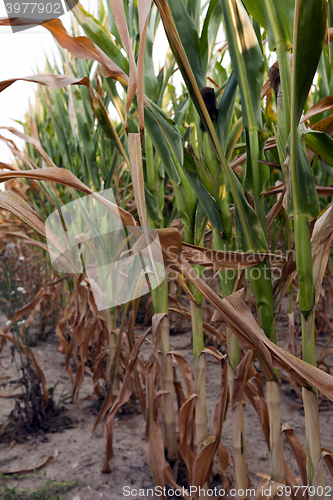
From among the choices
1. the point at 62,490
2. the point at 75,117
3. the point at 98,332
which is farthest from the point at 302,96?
the point at 98,332

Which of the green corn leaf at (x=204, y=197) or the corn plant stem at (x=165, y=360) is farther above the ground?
the green corn leaf at (x=204, y=197)

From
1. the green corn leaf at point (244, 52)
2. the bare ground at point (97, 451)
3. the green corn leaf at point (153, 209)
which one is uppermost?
the green corn leaf at point (244, 52)

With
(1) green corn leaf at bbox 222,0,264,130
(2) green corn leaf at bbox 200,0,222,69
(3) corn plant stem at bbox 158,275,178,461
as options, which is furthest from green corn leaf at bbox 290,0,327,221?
(3) corn plant stem at bbox 158,275,178,461

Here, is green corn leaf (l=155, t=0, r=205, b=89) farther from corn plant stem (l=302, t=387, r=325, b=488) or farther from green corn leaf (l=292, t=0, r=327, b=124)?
corn plant stem (l=302, t=387, r=325, b=488)

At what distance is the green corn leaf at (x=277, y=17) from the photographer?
0.44 meters

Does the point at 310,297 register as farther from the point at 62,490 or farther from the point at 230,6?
Answer: the point at 62,490

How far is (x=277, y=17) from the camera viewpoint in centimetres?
44

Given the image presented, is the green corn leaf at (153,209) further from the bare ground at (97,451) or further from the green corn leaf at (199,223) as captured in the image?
the bare ground at (97,451)

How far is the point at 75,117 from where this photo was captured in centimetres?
105

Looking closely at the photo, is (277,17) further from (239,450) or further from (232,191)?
(239,450)

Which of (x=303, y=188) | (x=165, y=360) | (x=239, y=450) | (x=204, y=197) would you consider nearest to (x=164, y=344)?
(x=165, y=360)

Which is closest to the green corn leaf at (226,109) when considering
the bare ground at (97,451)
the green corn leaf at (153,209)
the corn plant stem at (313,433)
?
the green corn leaf at (153,209)

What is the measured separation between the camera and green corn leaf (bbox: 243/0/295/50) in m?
0.44

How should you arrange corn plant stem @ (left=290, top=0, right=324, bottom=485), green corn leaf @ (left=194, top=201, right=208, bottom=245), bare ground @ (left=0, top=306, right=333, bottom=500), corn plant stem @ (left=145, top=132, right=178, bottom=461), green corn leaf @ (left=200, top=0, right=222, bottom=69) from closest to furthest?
1. corn plant stem @ (left=290, top=0, right=324, bottom=485)
2. green corn leaf @ (left=200, top=0, right=222, bottom=69)
3. green corn leaf @ (left=194, top=201, right=208, bottom=245)
4. corn plant stem @ (left=145, top=132, right=178, bottom=461)
5. bare ground @ (left=0, top=306, right=333, bottom=500)
